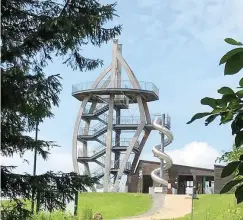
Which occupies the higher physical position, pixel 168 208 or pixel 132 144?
pixel 132 144

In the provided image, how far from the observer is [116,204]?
2736 cm

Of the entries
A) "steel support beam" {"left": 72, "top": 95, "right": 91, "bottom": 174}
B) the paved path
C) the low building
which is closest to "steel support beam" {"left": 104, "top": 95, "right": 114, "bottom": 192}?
the low building

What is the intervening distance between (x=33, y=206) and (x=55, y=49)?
2.18 metres

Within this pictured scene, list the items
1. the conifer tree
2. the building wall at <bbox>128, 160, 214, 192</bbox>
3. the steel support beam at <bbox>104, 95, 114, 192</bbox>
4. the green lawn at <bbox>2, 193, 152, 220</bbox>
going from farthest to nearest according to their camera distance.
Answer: the building wall at <bbox>128, 160, 214, 192</bbox>, the steel support beam at <bbox>104, 95, 114, 192</bbox>, the green lawn at <bbox>2, 193, 152, 220</bbox>, the conifer tree

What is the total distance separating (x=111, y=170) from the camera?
40.0m

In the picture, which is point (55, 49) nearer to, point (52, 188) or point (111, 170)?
point (52, 188)

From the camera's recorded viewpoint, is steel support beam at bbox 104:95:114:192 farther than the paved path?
Yes

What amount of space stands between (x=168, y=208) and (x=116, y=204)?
297 centimetres

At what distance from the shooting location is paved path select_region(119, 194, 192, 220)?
23223mm

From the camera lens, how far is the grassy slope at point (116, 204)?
966 inches

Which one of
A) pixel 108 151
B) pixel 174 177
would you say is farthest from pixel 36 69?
pixel 174 177

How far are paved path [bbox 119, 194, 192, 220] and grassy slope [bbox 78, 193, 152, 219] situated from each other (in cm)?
55

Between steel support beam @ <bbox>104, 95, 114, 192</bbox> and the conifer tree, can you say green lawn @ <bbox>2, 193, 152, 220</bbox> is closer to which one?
steel support beam @ <bbox>104, 95, 114, 192</bbox>

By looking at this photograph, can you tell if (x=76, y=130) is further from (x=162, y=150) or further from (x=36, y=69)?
(x=36, y=69)
